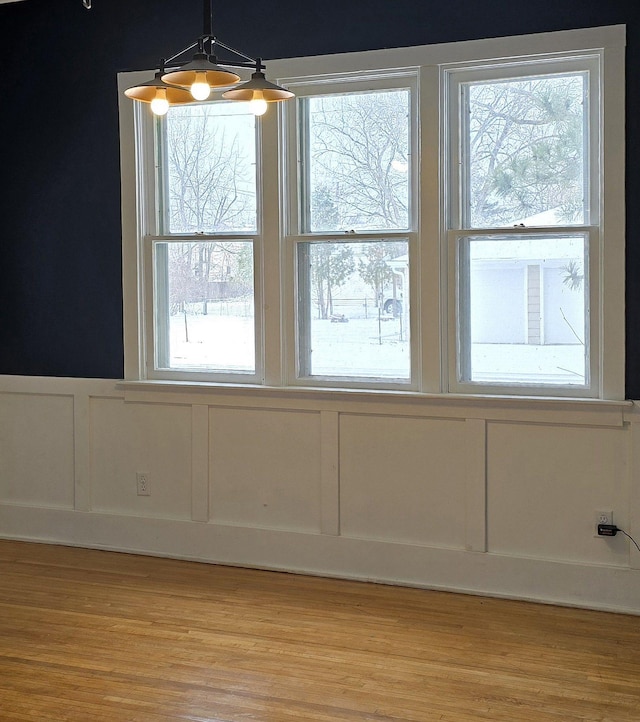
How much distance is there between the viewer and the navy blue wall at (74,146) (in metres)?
4.74

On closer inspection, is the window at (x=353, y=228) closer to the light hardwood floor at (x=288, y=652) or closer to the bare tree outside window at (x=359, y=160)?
the bare tree outside window at (x=359, y=160)

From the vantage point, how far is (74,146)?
16.9 ft

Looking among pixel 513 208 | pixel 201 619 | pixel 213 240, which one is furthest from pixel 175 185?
pixel 201 619

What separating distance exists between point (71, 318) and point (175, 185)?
3.20 feet

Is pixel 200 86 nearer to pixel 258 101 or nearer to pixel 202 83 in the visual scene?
pixel 202 83

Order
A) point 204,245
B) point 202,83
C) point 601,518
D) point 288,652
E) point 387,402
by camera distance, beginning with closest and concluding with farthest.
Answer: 1. point 202,83
2. point 288,652
3. point 601,518
4. point 387,402
5. point 204,245

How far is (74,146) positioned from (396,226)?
193cm

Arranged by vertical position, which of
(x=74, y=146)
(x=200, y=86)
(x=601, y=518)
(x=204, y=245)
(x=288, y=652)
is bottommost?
(x=288, y=652)

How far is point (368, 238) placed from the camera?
15.1 feet

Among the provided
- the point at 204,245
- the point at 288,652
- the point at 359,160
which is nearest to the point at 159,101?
the point at 359,160

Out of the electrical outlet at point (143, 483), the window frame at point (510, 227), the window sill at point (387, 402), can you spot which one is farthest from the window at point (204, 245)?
the window frame at point (510, 227)

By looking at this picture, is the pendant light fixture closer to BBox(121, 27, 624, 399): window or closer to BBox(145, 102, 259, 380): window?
BBox(121, 27, 624, 399): window

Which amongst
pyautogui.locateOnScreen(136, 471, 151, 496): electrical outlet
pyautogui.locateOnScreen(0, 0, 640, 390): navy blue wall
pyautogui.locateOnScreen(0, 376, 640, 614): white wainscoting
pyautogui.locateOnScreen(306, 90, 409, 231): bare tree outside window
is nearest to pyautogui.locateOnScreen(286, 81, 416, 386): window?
pyautogui.locateOnScreen(306, 90, 409, 231): bare tree outside window

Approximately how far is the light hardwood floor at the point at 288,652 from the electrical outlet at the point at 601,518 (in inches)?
15.1
